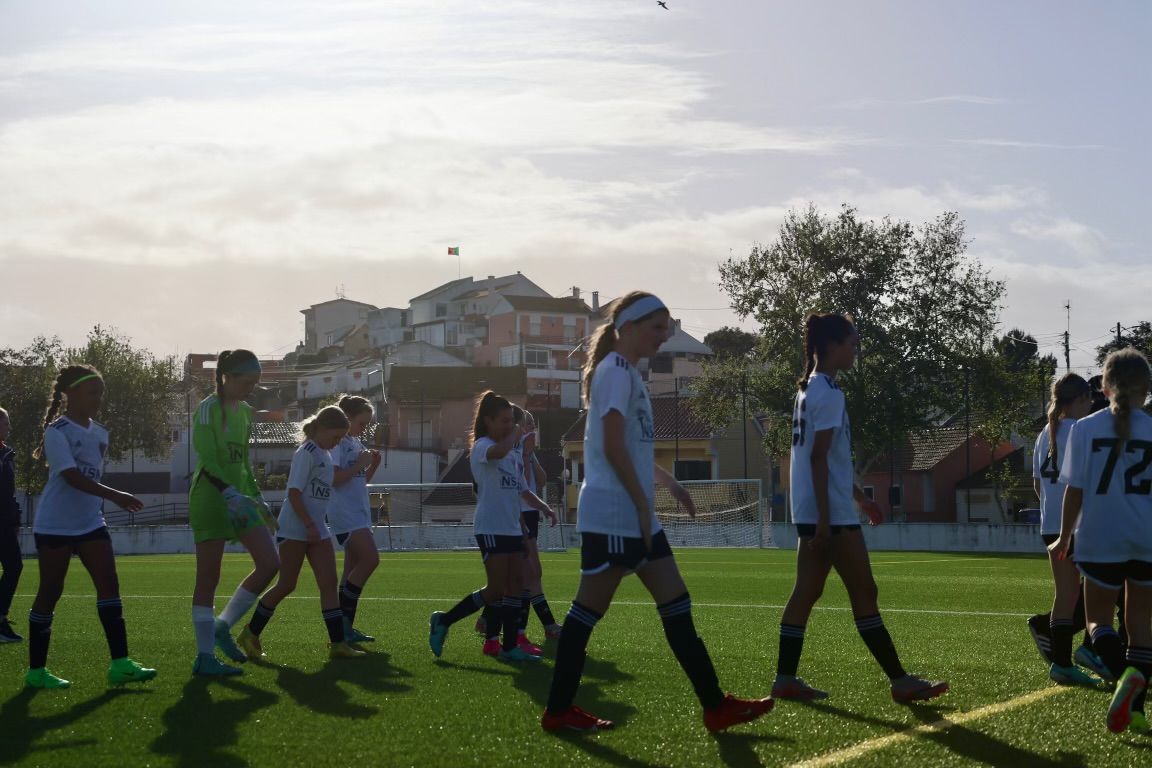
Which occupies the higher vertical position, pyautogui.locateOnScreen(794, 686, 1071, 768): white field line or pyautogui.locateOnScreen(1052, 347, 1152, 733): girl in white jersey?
pyautogui.locateOnScreen(1052, 347, 1152, 733): girl in white jersey

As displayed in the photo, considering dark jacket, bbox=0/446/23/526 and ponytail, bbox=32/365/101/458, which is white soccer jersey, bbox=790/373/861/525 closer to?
ponytail, bbox=32/365/101/458

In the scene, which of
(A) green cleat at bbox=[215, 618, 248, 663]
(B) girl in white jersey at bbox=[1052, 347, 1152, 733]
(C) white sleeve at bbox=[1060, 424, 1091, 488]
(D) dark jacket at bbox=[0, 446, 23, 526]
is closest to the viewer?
(B) girl in white jersey at bbox=[1052, 347, 1152, 733]

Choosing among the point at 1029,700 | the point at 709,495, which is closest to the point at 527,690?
the point at 1029,700

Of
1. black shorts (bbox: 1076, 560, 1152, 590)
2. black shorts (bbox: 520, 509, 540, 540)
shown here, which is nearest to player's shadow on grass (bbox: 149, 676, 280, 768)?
black shorts (bbox: 520, 509, 540, 540)

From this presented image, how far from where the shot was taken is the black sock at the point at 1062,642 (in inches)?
301

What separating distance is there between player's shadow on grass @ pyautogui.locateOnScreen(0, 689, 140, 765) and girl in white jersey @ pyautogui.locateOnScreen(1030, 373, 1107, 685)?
205 inches

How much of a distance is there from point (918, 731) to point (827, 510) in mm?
1224

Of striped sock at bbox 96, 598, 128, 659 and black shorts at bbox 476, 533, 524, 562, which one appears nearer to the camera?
striped sock at bbox 96, 598, 128, 659

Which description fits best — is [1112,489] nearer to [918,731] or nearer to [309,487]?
[918,731]

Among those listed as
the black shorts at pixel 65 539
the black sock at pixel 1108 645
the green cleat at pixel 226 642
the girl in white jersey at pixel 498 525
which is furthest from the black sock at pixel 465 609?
the black sock at pixel 1108 645

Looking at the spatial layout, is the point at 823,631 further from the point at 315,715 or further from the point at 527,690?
the point at 315,715

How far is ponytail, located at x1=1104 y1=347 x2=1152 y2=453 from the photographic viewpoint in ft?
20.6

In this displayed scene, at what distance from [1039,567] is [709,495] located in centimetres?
2119

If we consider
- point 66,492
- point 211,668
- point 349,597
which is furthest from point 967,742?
point 349,597
